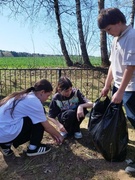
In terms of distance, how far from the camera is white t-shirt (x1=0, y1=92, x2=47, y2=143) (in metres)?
2.70

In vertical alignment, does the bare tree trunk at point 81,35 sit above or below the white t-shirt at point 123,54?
above

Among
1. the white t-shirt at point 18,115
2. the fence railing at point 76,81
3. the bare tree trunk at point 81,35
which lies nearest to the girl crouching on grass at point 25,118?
the white t-shirt at point 18,115

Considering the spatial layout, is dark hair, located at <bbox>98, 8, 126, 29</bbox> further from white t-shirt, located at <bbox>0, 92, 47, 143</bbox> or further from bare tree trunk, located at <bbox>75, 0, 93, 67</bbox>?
bare tree trunk, located at <bbox>75, 0, 93, 67</bbox>

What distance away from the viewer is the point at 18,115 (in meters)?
2.75

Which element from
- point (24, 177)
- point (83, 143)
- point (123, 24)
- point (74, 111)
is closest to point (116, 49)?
point (123, 24)

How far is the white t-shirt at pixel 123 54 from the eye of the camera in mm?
2303

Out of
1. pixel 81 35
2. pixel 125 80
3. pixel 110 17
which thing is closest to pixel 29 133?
pixel 125 80

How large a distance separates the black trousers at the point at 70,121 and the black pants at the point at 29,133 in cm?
50

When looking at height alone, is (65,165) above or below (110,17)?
below

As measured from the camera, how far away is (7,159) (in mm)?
2869

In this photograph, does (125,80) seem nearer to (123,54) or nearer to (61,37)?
(123,54)

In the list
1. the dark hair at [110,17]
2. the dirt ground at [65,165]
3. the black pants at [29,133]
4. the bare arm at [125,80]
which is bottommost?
the dirt ground at [65,165]

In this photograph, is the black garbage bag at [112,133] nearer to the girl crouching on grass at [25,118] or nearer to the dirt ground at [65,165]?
the dirt ground at [65,165]

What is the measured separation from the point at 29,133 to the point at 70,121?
62 centimetres
